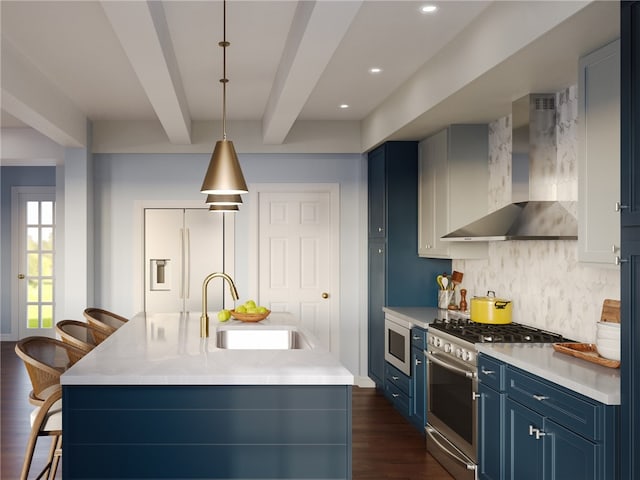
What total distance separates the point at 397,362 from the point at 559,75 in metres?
2.86

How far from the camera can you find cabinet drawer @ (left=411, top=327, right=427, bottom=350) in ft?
15.5

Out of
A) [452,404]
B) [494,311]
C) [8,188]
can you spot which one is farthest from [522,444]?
[8,188]

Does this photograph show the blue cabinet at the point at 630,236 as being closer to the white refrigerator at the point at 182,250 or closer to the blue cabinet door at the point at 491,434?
the blue cabinet door at the point at 491,434

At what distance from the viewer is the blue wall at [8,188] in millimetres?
9219

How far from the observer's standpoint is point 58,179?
801cm

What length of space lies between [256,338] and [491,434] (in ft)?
5.37

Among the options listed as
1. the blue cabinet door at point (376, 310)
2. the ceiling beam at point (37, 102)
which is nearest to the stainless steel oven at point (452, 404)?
the blue cabinet door at point (376, 310)

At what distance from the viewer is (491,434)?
3.38 metres

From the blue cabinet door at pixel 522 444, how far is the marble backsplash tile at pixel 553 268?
0.74m

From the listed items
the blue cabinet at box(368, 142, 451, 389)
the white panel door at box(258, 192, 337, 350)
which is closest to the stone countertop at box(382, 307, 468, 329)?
the blue cabinet at box(368, 142, 451, 389)

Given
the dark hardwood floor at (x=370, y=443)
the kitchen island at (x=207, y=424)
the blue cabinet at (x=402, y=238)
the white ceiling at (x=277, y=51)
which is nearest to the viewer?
the kitchen island at (x=207, y=424)

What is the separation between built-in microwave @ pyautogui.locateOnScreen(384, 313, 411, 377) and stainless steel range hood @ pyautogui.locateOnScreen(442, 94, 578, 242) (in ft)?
4.63

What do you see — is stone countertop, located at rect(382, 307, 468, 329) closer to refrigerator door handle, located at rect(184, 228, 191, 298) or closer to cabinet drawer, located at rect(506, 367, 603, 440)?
cabinet drawer, located at rect(506, 367, 603, 440)

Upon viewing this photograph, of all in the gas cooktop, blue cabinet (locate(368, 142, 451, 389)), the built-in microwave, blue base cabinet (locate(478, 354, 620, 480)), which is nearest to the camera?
blue base cabinet (locate(478, 354, 620, 480))
